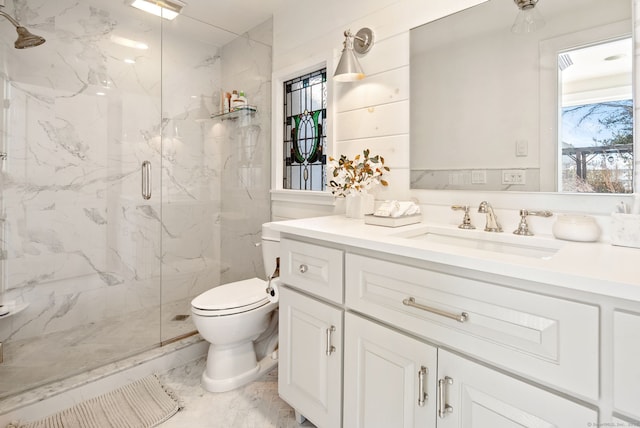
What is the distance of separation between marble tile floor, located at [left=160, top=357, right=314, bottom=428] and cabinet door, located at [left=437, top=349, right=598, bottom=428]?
851 mm

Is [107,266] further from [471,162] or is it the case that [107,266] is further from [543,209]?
[543,209]

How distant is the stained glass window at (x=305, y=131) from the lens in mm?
2146

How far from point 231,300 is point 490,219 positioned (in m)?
1.36

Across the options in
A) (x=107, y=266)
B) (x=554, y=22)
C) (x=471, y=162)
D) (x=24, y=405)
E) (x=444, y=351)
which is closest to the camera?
(x=444, y=351)

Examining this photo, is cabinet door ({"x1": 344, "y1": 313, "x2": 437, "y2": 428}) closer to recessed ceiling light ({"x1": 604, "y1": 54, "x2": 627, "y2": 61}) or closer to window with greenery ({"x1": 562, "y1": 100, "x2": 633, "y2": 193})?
window with greenery ({"x1": 562, "y1": 100, "x2": 633, "y2": 193})

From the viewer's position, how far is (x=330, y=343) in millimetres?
1237

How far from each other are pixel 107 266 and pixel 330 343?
74.7 inches

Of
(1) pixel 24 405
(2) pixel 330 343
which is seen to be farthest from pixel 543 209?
(1) pixel 24 405

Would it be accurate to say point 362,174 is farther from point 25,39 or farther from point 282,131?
point 25,39

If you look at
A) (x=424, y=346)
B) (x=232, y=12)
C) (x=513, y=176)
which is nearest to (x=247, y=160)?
(x=232, y=12)

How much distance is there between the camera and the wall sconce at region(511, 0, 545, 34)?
1.21 m

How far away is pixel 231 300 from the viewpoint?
181 cm

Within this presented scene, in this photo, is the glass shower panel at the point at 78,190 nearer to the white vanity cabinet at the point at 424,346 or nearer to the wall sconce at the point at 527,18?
the white vanity cabinet at the point at 424,346

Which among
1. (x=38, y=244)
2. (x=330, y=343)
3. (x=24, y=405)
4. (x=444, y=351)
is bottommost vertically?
(x=24, y=405)
